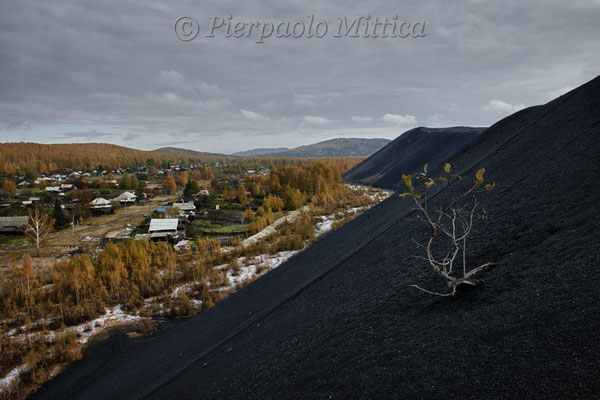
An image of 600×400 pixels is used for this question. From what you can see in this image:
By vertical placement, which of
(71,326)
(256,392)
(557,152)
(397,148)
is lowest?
(71,326)

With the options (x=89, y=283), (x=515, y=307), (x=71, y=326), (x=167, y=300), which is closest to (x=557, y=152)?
(x=515, y=307)

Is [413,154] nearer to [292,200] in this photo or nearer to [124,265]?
[292,200]

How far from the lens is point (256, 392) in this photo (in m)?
4.02

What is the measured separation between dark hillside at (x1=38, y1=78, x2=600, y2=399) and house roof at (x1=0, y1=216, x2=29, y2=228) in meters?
30.4

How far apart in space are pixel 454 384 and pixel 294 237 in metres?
18.1

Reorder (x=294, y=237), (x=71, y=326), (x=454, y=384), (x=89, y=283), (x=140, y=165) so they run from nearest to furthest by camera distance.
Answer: (x=454, y=384), (x=71, y=326), (x=89, y=283), (x=294, y=237), (x=140, y=165)

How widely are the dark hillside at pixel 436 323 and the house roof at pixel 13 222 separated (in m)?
30.4

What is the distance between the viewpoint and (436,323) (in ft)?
11.2

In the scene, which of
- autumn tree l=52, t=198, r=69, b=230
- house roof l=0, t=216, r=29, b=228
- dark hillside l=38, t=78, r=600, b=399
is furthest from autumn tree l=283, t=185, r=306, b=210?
dark hillside l=38, t=78, r=600, b=399

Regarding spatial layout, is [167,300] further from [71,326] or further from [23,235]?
[23,235]

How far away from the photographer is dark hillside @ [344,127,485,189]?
37.9 metres

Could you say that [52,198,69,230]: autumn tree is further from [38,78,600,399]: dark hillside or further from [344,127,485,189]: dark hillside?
[344,127,485,189]: dark hillside

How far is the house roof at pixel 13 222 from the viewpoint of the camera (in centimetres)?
3078

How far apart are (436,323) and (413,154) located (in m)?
42.8
